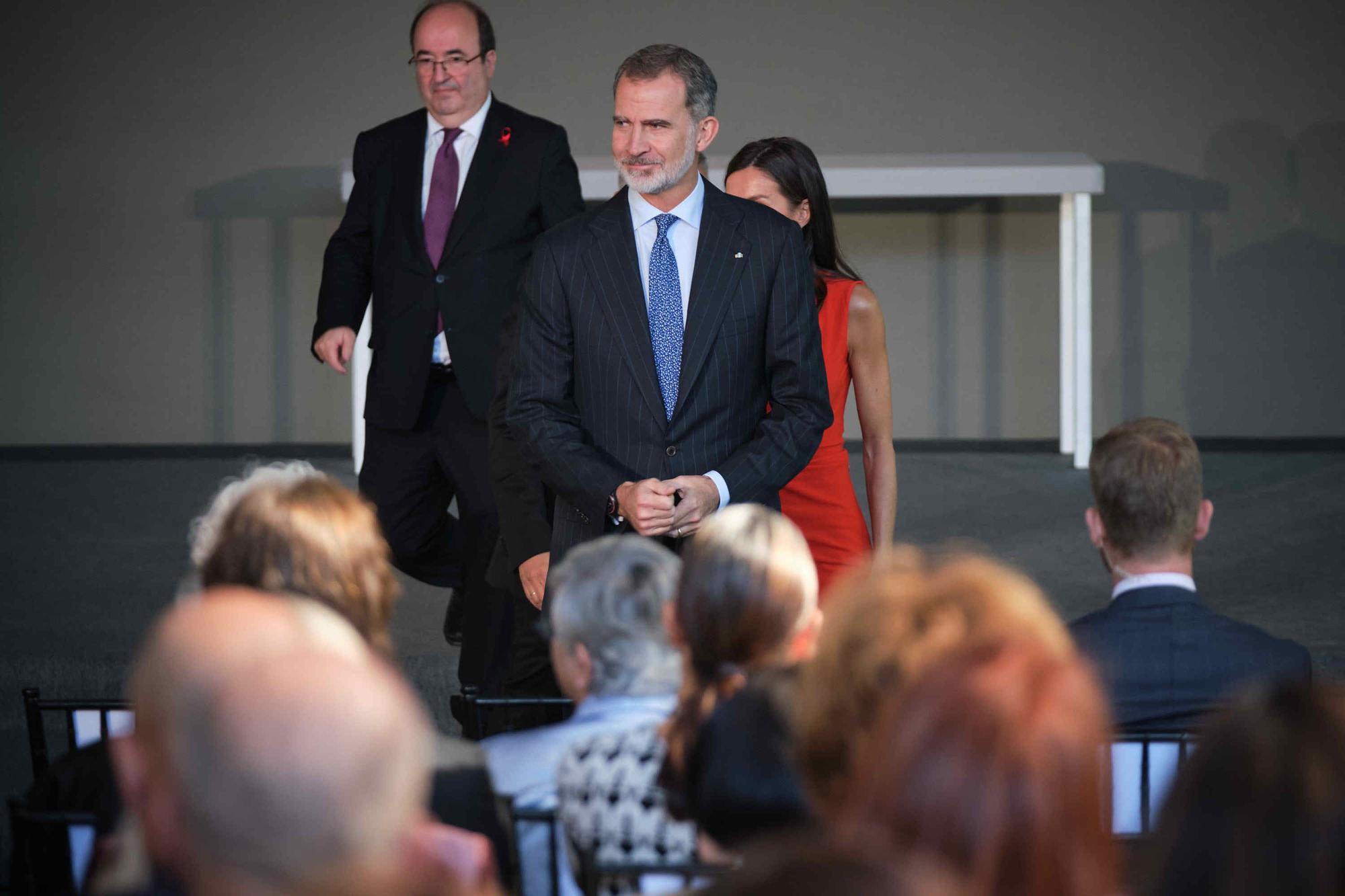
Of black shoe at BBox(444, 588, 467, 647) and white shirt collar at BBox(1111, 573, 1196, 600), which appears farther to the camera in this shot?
black shoe at BBox(444, 588, 467, 647)

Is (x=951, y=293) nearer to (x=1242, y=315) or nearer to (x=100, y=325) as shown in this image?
(x=1242, y=315)

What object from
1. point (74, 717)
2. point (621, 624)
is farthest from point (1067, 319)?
point (621, 624)

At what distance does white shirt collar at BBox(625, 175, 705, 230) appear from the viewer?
2791mm

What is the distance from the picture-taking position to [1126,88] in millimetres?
7484

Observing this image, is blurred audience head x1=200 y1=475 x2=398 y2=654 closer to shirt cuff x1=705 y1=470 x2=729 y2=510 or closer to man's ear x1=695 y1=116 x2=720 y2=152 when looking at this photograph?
shirt cuff x1=705 y1=470 x2=729 y2=510

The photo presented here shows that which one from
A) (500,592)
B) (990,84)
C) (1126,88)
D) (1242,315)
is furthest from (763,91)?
(500,592)

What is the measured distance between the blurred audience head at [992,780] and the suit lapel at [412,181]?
9.47 feet

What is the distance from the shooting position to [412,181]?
3.75m

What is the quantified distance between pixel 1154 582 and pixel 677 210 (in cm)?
110

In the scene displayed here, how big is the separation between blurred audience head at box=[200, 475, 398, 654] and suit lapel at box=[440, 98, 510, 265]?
1.90 metres

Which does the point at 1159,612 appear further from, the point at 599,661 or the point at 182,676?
the point at 182,676

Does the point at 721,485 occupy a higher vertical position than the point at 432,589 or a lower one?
higher

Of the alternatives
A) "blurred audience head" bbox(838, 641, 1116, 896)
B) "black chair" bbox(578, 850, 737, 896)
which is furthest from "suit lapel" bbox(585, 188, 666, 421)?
"blurred audience head" bbox(838, 641, 1116, 896)

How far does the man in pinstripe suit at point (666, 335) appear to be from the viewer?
8.94ft
